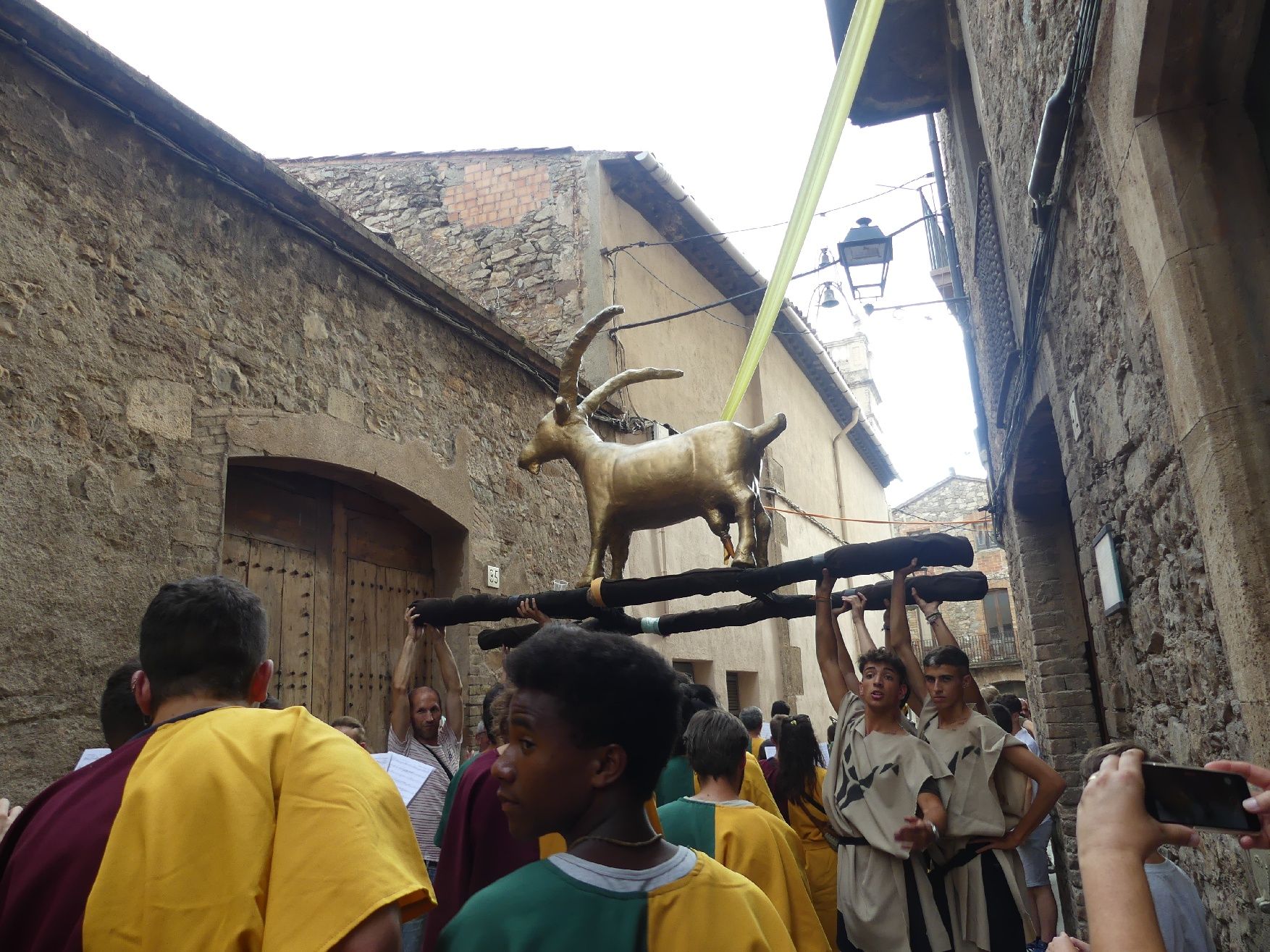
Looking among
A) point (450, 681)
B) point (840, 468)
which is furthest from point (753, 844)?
point (840, 468)

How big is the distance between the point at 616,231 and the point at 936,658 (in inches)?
317

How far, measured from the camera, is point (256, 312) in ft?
18.3

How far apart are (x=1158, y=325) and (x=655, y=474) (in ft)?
5.88

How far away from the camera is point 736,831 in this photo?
9.34 ft

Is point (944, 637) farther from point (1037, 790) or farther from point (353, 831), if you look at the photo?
point (353, 831)

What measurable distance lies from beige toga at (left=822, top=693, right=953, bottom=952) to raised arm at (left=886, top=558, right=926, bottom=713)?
24 cm

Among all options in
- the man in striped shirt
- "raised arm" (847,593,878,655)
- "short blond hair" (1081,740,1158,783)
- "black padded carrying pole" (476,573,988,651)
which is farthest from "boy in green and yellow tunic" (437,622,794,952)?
the man in striped shirt

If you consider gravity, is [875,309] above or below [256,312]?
above

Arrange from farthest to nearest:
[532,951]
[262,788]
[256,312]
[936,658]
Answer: [256,312]
[936,658]
[262,788]
[532,951]

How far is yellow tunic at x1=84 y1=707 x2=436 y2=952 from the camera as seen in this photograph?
149 centimetres

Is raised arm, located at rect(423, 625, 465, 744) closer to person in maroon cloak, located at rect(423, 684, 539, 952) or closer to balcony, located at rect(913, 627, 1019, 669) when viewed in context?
person in maroon cloak, located at rect(423, 684, 539, 952)

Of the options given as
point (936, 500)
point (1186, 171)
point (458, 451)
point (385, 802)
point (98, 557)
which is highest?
point (936, 500)

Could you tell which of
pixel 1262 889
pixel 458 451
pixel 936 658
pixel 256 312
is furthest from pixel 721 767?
pixel 458 451

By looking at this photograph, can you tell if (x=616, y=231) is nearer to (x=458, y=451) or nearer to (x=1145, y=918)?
(x=458, y=451)
